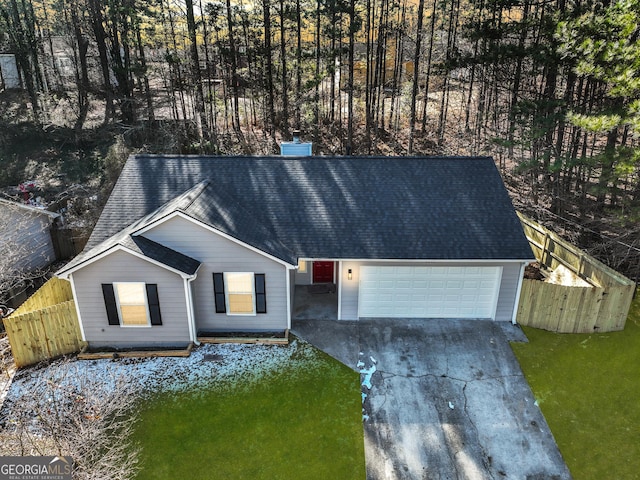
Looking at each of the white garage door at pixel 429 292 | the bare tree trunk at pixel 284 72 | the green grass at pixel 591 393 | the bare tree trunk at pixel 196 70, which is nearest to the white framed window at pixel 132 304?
the white garage door at pixel 429 292

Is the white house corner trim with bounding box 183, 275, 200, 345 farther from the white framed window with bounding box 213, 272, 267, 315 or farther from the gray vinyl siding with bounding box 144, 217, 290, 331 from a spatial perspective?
the white framed window with bounding box 213, 272, 267, 315

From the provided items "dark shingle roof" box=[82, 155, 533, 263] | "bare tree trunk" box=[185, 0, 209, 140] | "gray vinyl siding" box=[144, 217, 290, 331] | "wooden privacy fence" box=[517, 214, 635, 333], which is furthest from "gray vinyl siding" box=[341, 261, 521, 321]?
"bare tree trunk" box=[185, 0, 209, 140]

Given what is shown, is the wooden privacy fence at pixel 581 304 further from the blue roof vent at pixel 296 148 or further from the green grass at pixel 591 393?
the blue roof vent at pixel 296 148

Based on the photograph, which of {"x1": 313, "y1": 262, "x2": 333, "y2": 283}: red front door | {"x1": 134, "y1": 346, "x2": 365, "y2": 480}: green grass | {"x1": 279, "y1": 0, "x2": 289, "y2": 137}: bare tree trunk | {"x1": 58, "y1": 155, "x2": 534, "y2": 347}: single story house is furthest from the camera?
{"x1": 279, "y1": 0, "x2": 289, "y2": 137}: bare tree trunk

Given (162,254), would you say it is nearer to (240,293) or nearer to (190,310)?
(190,310)

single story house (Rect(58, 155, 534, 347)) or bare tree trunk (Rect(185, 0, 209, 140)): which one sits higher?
bare tree trunk (Rect(185, 0, 209, 140))

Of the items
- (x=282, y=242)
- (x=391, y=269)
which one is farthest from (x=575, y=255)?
(x=282, y=242)
